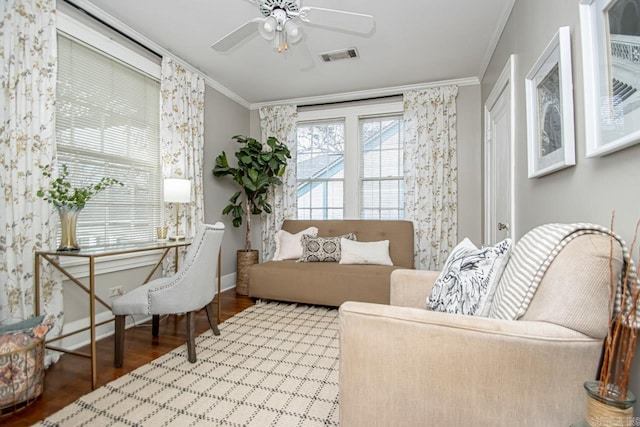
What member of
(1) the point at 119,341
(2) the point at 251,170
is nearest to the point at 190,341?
(1) the point at 119,341

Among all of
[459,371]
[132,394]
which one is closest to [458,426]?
[459,371]

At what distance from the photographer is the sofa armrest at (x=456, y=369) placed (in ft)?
2.79

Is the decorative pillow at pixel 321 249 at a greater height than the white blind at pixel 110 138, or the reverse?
the white blind at pixel 110 138

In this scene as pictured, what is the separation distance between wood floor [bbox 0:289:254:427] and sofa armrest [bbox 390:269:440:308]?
1.77m

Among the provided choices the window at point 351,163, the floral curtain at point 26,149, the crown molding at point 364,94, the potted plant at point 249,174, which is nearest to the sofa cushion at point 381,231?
the window at point 351,163

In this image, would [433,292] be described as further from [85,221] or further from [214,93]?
[214,93]

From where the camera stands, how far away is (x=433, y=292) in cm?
148

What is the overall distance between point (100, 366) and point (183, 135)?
2.22 m

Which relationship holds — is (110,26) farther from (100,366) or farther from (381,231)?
(381,231)

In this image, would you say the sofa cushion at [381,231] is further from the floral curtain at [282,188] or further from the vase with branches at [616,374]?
the vase with branches at [616,374]

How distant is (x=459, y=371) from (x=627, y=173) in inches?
32.8

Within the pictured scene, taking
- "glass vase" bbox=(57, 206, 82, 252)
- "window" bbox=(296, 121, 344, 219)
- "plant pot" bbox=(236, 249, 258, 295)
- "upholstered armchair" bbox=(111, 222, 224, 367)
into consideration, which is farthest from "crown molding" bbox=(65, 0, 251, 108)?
"plant pot" bbox=(236, 249, 258, 295)

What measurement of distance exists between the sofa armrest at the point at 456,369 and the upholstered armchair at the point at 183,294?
137 centimetres

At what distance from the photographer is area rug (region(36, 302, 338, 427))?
58.7 inches
